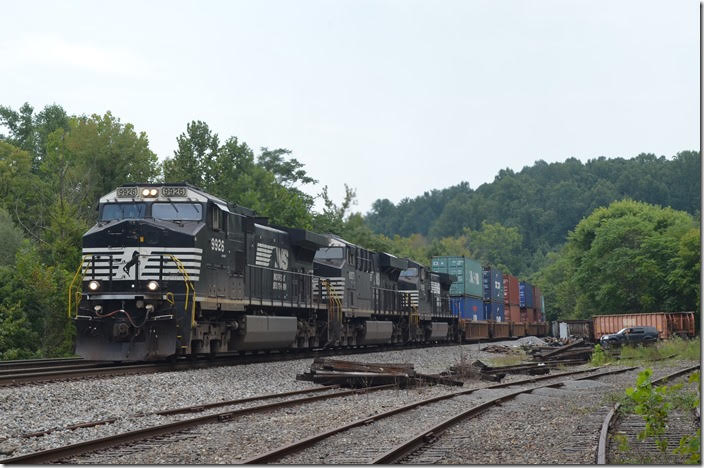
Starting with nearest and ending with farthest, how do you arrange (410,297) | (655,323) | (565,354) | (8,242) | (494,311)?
(565,354) → (410,297) → (655,323) → (8,242) → (494,311)

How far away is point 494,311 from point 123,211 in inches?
1296

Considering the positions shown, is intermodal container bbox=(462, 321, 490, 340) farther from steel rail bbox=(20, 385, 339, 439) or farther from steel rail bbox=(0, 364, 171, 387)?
steel rail bbox=(20, 385, 339, 439)

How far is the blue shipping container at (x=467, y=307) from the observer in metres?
43.1

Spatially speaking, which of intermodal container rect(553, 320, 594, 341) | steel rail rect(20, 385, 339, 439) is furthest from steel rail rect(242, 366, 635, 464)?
intermodal container rect(553, 320, 594, 341)

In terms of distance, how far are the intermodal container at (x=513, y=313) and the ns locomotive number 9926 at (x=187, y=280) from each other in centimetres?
2698

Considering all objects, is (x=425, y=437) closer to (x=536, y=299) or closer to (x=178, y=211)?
(x=178, y=211)

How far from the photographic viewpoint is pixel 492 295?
48.3 metres

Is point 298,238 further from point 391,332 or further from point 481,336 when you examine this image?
point 481,336

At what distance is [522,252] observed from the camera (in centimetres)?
15288

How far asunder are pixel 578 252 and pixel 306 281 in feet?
145

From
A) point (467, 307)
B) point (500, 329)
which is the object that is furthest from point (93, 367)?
point (500, 329)

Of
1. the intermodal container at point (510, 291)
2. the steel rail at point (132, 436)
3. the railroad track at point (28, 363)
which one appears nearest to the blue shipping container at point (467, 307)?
the intermodal container at point (510, 291)

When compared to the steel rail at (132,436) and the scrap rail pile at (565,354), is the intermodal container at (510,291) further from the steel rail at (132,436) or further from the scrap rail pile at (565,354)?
the steel rail at (132,436)

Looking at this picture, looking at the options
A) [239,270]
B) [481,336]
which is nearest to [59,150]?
[481,336]
